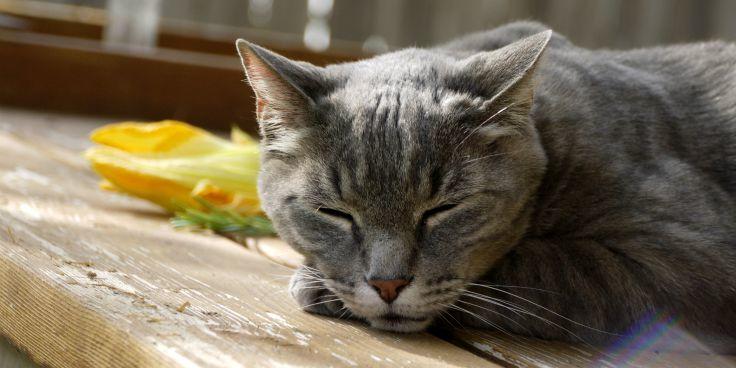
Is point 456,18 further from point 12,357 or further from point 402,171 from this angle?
point 12,357

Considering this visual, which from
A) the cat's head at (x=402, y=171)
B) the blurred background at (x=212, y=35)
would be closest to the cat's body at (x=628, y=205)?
the cat's head at (x=402, y=171)

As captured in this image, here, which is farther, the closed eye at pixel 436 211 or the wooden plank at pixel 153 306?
the closed eye at pixel 436 211

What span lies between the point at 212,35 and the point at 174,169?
160 inches

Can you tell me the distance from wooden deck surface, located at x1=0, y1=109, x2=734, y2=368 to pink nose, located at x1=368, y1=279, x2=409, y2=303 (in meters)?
0.08

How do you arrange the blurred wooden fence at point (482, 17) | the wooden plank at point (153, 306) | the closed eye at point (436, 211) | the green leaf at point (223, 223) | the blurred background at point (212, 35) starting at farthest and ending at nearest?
the blurred wooden fence at point (482, 17), the blurred background at point (212, 35), the green leaf at point (223, 223), the closed eye at point (436, 211), the wooden plank at point (153, 306)

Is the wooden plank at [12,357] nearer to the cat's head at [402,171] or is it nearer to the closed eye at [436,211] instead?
the cat's head at [402,171]

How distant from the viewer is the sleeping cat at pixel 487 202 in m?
1.88

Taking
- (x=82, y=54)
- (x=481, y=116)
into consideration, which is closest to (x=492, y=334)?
(x=481, y=116)

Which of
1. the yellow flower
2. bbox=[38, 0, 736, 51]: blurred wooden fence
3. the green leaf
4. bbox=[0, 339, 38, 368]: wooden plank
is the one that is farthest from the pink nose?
bbox=[38, 0, 736, 51]: blurred wooden fence

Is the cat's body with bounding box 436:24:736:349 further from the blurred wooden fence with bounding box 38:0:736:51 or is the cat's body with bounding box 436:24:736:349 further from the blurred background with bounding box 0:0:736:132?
the blurred wooden fence with bounding box 38:0:736:51

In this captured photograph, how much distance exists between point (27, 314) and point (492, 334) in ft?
3.11

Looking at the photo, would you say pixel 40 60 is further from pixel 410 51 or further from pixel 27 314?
pixel 27 314

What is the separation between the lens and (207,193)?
2811mm

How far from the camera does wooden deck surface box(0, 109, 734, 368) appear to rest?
1536 mm
